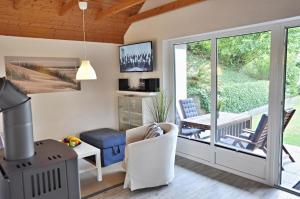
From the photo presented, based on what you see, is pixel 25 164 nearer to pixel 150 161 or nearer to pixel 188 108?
pixel 150 161

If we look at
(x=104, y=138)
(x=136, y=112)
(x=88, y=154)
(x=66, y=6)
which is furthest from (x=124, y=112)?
(x=66, y=6)

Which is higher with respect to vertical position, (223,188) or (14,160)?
(14,160)

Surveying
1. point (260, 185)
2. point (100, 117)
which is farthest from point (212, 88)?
point (100, 117)

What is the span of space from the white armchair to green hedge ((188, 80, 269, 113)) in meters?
1.04

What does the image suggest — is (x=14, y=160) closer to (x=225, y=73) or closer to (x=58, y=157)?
(x=58, y=157)

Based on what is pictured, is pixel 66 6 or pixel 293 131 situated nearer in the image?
pixel 293 131

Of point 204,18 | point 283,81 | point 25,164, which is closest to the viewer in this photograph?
point 25,164

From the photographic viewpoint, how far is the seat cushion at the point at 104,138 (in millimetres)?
3812

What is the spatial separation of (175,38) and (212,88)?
108 cm

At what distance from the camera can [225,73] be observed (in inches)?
138

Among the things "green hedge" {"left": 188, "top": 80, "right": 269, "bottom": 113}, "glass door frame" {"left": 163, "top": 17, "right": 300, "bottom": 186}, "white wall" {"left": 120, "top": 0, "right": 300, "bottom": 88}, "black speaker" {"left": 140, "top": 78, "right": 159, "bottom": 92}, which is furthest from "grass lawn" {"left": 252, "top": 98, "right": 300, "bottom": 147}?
"black speaker" {"left": 140, "top": 78, "right": 159, "bottom": 92}

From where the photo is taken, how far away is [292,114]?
9.33 ft

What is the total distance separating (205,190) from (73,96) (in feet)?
10.2

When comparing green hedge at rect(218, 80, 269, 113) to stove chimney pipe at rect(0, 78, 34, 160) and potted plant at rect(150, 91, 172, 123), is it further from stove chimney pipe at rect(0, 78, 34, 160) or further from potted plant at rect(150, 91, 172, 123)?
stove chimney pipe at rect(0, 78, 34, 160)
